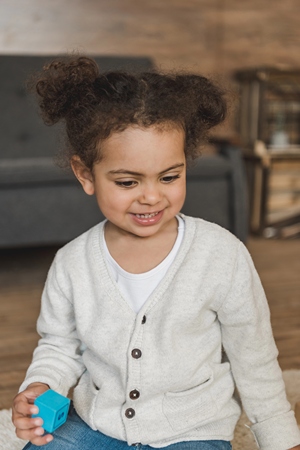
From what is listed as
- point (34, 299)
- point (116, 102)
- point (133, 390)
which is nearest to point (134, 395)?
point (133, 390)

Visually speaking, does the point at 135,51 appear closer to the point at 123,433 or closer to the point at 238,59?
the point at 238,59

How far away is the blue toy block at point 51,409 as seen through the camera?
2.57 ft

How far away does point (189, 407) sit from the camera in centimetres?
87

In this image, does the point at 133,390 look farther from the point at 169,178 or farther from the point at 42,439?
the point at 169,178

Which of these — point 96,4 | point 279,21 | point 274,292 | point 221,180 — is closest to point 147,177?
point 274,292

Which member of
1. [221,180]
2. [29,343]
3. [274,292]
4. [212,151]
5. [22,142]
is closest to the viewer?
[29,343]

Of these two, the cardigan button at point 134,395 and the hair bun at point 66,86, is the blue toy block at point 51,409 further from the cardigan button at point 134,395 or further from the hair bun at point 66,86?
the hair bun at point 66,86

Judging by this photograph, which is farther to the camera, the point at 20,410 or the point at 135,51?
the point at 135,51

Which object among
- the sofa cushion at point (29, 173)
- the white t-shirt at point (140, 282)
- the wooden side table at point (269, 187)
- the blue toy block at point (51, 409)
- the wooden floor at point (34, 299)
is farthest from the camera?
the wooden side table at point (269, 187)

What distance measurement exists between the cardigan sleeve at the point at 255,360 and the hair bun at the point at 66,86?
321 mm

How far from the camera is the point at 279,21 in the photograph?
3660 millimetres

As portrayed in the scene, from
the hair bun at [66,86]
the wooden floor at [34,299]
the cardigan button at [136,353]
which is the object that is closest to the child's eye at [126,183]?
the hair bun at [66,86]

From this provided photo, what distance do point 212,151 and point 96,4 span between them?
1.06 m

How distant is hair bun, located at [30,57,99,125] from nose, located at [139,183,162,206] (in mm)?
146
